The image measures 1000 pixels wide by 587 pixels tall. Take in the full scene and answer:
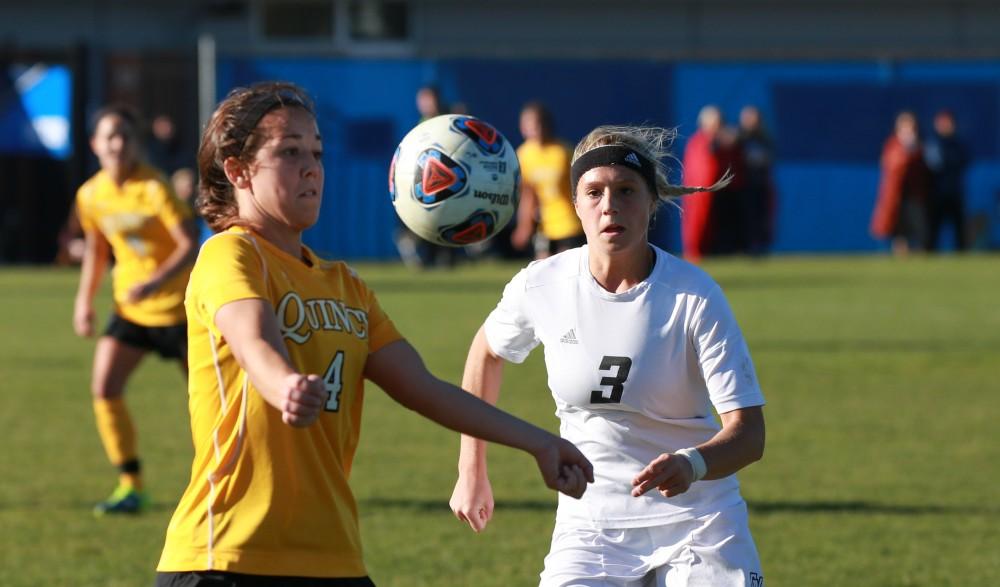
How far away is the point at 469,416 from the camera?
389cm

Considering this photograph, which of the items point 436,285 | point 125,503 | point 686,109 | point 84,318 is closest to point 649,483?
point 125,503

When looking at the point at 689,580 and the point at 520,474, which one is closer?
the point at 689,580

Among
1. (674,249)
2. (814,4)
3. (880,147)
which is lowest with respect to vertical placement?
(674,249)

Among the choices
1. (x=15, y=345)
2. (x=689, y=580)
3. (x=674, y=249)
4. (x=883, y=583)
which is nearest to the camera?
(x=689, y=580)

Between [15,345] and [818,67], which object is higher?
[818,67]

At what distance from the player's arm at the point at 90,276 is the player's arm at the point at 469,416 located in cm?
524

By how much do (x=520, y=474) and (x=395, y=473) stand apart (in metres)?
0.71

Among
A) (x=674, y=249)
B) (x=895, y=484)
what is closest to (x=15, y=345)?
(x=895, y=484)

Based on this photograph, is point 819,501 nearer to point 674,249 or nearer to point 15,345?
point 15,345

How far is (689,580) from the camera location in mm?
4590

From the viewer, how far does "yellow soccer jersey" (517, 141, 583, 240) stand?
15.2 meters

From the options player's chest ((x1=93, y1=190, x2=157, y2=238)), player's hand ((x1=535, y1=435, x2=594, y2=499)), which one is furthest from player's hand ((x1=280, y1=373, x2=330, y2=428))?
player's chest ((x1=93, y1=190, x2=157, y2=238))

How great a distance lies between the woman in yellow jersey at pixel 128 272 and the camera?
27.9 feet

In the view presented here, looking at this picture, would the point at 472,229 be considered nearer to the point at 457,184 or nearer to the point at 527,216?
the point at 457,184
